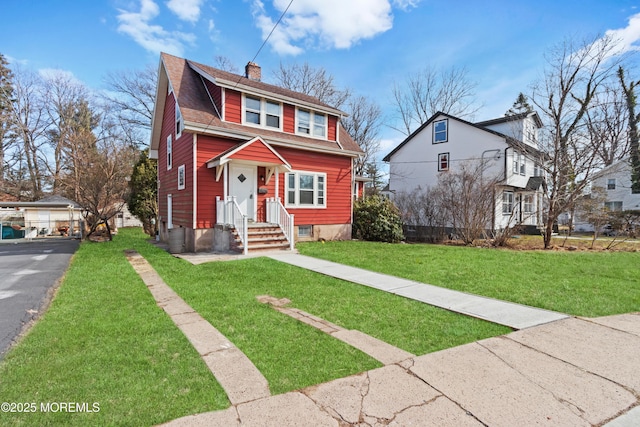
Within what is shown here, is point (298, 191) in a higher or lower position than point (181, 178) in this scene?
lower

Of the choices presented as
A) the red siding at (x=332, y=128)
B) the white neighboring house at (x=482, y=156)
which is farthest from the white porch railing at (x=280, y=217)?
the white neighboring house at (x=482, y=156)

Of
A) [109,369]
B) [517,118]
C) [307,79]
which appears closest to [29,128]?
[307,79]

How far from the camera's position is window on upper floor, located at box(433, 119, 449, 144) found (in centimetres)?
2141

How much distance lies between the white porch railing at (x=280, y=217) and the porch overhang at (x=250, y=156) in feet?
4.49

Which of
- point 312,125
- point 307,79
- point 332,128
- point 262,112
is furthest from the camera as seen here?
point 307,79

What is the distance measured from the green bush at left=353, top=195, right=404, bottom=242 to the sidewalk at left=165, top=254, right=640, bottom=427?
1071cm

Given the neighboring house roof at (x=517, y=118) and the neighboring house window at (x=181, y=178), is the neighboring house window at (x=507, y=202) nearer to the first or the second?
the neighboring house roof at (x=517, y=118)

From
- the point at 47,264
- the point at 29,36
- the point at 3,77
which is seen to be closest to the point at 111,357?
the point at 47,264

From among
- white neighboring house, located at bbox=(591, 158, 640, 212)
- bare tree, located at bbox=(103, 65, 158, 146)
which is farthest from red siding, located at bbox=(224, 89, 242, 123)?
white neighboring house, located at bbox=(591, 158, 640, 212)

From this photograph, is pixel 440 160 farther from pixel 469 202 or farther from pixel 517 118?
pixel 469 202

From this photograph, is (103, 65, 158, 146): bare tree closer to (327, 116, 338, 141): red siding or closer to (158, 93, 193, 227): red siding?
(158, 93, 193, 227): red siding

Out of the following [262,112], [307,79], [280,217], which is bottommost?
[280,217]

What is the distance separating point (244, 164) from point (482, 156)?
14.9 metres

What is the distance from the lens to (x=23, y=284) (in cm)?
639
